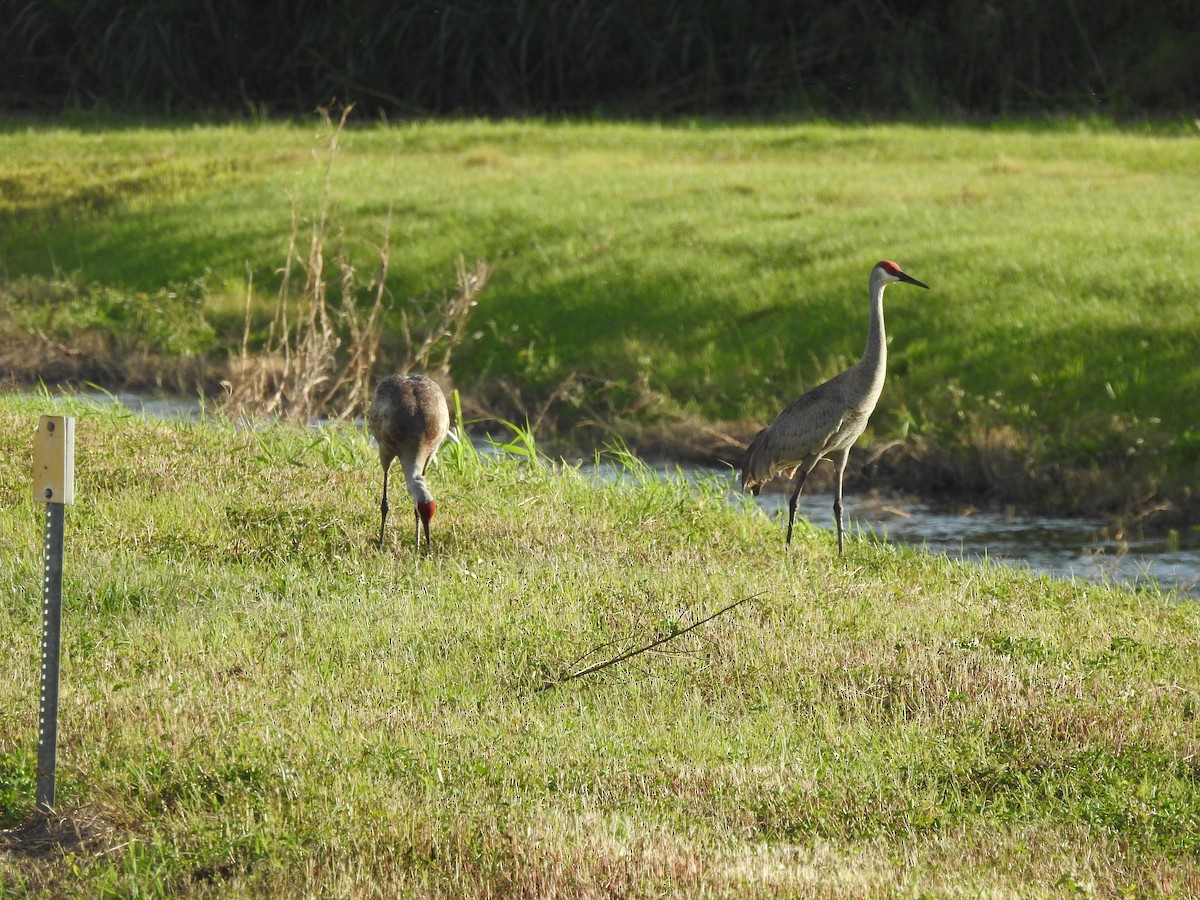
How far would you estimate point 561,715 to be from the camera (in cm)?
679

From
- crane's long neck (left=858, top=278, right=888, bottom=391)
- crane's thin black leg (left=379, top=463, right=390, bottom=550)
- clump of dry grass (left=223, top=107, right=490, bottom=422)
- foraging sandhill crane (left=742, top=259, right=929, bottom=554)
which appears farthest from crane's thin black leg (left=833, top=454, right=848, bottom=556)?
clump of dry grass (left=223, top=107, right=490, bottom=422)

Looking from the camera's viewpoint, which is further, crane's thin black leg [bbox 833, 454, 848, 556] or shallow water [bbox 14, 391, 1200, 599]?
shallow water [bbox 14, 391, 1200, 599]

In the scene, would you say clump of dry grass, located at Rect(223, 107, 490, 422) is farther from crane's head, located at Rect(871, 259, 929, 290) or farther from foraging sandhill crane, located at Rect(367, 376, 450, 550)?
crane's head, located at Rect(871, 259, 929, 290)

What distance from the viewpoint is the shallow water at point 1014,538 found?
11.8m

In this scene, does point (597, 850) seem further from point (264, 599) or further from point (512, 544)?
point (512, 544)

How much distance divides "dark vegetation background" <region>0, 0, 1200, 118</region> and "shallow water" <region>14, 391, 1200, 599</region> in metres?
18.0

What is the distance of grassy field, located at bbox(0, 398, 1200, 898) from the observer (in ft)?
17.9

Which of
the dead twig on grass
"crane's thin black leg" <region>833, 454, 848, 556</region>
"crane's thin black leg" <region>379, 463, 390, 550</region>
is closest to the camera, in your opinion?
the dead twig on grass

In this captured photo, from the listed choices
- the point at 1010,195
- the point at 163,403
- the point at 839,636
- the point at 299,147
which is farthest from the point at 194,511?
the point at 299,147

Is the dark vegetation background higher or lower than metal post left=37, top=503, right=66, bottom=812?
higher

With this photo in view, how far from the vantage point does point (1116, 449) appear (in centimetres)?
1388

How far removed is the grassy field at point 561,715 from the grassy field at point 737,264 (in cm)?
477

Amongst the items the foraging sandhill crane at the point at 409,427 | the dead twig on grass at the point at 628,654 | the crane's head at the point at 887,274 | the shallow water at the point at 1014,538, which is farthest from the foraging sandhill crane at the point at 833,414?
the dead twig on grass at the point at 628,654

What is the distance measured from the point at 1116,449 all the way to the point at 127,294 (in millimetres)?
11578
